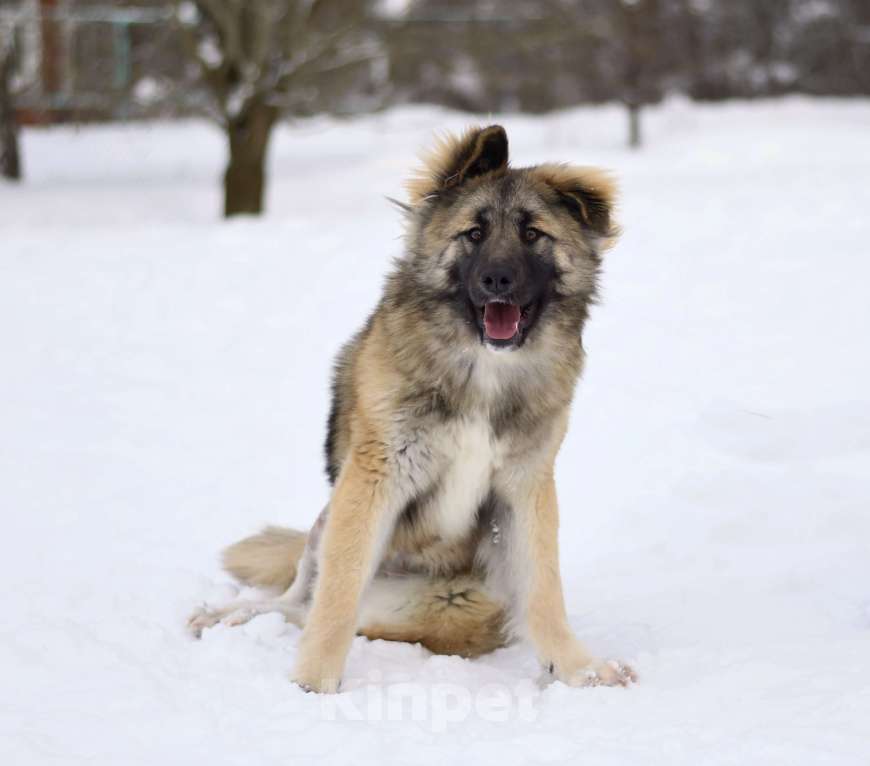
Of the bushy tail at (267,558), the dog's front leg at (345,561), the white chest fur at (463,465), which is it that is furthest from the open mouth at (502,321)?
the bushy tail at (267,558)

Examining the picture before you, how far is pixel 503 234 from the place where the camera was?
339 cm

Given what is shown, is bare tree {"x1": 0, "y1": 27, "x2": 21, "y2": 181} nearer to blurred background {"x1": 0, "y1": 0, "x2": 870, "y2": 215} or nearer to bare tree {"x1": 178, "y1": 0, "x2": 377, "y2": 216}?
blurred background {"x1": 0, "y1": 0, "x2": 870, "y2": 215}

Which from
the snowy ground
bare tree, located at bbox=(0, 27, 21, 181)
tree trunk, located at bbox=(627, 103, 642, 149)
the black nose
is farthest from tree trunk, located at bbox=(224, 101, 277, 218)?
the black nose

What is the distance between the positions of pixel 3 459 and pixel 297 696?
274 cm

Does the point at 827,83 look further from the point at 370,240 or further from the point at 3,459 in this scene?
the point at 3,459

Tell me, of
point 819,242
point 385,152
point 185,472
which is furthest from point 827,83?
point 185,472

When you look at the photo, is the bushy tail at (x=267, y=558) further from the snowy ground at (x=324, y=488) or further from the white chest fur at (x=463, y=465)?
the white chest fur at (x=463, y=465)

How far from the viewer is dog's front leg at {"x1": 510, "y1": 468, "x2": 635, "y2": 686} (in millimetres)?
3512

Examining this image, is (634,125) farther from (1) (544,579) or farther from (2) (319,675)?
(2) (319,675)

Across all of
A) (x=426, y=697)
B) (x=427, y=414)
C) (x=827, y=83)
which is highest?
(x=827, y=83)

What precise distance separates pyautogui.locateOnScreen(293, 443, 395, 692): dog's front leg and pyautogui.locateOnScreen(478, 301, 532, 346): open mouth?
0.49m

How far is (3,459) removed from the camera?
5348 millimetres

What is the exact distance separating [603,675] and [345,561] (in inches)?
33.8

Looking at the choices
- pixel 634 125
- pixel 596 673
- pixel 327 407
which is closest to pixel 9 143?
pixel 634 125
